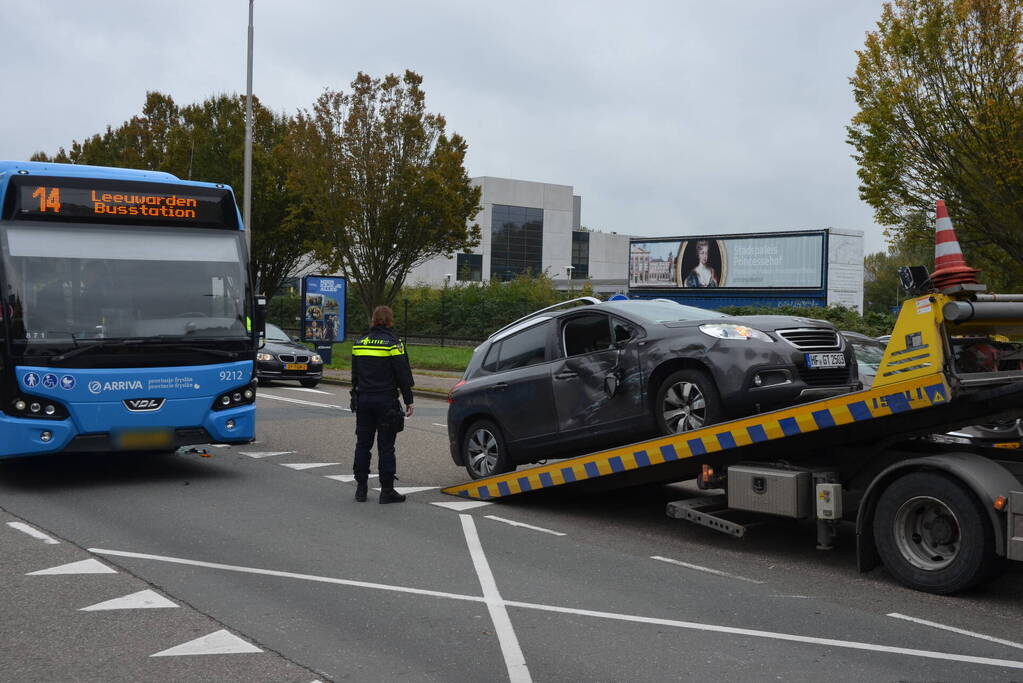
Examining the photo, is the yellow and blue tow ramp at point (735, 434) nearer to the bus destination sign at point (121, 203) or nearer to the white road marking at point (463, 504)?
the white road marking at point (463, 504)

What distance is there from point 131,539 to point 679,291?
Answer: 48.6 metres

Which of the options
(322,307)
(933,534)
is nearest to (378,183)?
(322,307)

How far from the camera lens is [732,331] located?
8320mm

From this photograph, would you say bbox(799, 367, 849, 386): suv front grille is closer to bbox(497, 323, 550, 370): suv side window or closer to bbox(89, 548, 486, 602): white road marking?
bbox(497, 323, 550, 370): suv side window

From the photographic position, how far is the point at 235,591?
651cm

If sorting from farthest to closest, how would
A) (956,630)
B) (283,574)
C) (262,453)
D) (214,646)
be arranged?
1. (262,453)
2. (283,574)
3. (956,630)
4. (214,646)

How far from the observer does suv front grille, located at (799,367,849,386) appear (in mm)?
8234

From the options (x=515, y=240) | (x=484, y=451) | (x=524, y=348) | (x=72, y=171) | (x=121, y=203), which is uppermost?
(x=515, y=240)

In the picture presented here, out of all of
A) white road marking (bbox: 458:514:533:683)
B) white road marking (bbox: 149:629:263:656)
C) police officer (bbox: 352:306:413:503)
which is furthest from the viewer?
police officer (bbox: 352:306:413:503)

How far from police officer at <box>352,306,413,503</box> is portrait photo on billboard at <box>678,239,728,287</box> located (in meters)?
45.5

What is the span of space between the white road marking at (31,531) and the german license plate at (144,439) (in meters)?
1.64

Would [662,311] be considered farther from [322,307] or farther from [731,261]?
[731,261]

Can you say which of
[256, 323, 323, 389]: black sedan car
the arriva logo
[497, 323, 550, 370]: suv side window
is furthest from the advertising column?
[497, 323, 550, 370]: suv side window

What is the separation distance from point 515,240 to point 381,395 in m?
77.7
